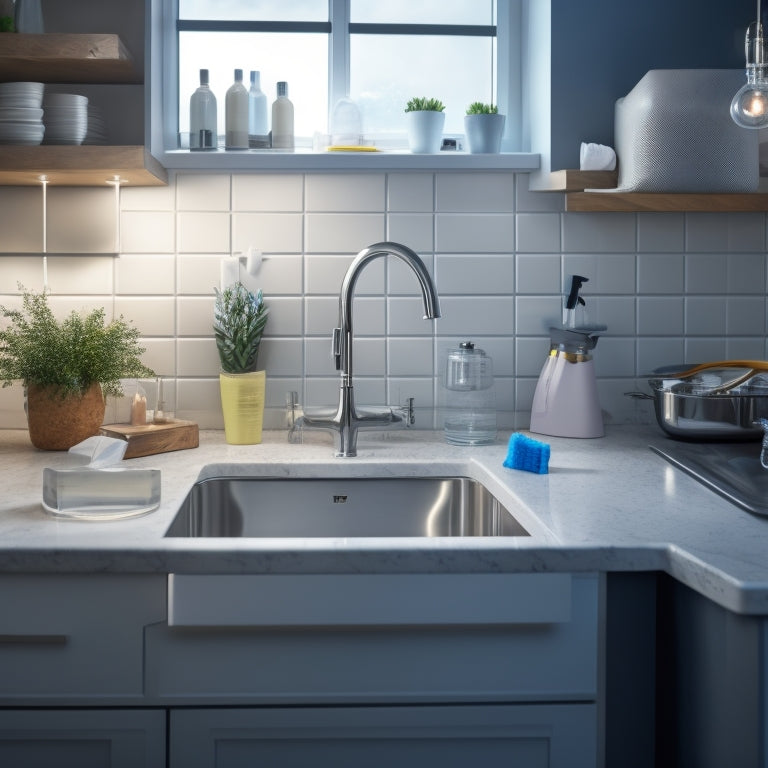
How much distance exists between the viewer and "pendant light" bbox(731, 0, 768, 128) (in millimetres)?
1416

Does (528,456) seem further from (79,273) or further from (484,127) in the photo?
(79,273)

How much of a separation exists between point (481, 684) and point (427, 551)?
19cm

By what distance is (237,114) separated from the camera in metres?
2.00

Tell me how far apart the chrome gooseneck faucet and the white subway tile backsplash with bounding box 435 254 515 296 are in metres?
0.28

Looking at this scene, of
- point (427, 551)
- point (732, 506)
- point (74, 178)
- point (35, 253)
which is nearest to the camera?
point (427, 551)

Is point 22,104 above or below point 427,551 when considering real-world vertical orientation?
above

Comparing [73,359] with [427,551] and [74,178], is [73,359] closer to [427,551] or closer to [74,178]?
[74,178]

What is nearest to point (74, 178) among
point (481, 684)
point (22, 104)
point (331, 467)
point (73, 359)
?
point (22, 104)

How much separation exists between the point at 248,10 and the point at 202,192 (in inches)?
17.9

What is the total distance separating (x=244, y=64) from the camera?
2115 millimetres

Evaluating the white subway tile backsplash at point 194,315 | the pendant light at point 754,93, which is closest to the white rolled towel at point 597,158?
the pendant light at point 754,93

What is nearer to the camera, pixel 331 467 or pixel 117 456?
pixel 117 456

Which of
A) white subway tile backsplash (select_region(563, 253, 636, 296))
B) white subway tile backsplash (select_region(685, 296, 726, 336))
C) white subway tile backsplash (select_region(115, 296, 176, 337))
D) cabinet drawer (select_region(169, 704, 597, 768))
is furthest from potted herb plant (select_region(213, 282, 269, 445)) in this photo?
white subway tile backsplash (select_region(685, 296, 726, 336))

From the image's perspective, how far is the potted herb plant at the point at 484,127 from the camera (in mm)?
2008
